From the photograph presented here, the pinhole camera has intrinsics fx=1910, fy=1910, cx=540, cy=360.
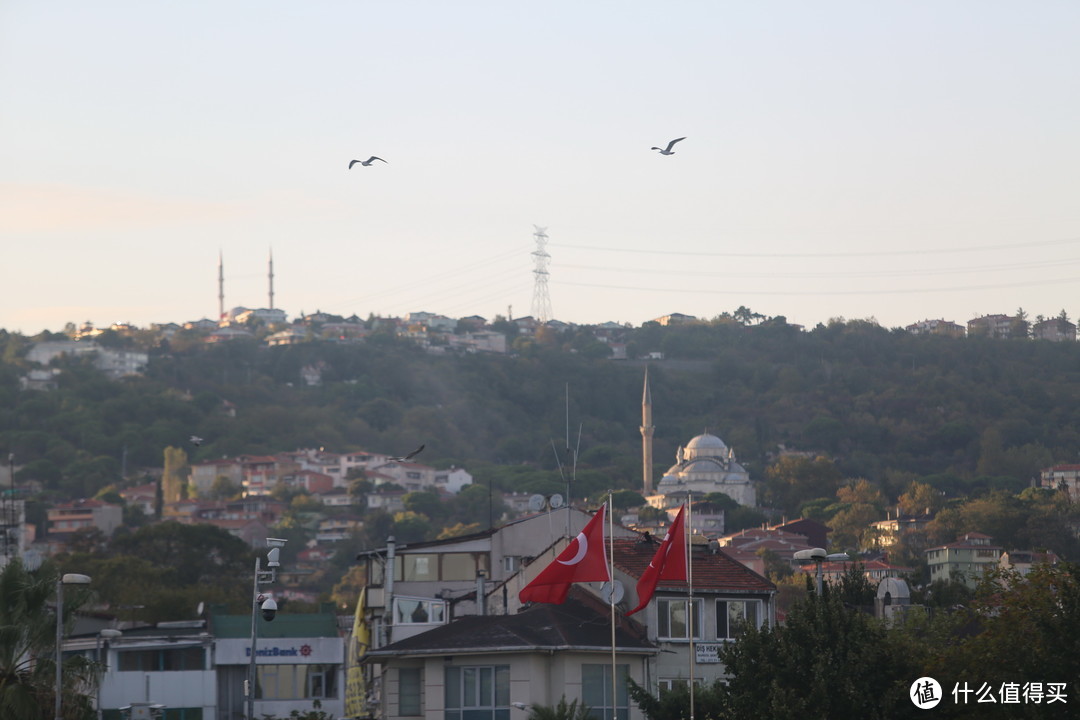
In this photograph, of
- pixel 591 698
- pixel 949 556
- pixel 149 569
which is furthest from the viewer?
pixel 949 556

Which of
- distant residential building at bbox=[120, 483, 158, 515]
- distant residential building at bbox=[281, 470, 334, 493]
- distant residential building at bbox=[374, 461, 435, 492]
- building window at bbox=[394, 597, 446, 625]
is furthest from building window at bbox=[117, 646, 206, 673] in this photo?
distant residential building at bbox=[374, 461, 435, 492]

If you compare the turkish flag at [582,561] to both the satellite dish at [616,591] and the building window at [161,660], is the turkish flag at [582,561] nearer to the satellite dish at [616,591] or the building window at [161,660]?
the satellite dish at [616,591]

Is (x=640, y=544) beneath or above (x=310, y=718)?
above

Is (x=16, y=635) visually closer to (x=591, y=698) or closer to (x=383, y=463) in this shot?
(x=591, y=698)

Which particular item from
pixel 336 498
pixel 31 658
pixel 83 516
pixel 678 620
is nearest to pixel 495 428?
pixel 336 498

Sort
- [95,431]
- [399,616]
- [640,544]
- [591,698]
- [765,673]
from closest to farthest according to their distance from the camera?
[765,673] < [591,698] < [640,544] < [399,616] < [95,431]

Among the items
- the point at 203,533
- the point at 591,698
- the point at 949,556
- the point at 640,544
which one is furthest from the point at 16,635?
the point at 949,556

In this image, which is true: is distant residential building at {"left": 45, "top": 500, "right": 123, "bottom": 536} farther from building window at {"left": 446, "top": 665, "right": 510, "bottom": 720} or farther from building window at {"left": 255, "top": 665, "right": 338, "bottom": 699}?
building window at {"left": 446, "top": 665, "right": 510, "bottom": 720}
